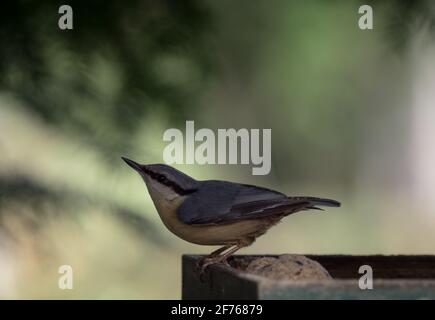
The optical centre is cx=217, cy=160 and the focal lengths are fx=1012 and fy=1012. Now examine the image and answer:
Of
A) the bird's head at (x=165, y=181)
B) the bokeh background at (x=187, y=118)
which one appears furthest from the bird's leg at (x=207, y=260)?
the bird's head at (x=165, y=181)

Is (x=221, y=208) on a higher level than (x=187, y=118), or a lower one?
lower

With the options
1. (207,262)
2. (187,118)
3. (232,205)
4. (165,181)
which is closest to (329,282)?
(207,262)

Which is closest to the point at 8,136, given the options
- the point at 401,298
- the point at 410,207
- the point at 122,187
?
the point at 122,187

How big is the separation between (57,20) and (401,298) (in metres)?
1.12

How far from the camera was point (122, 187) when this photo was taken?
7.97 ft

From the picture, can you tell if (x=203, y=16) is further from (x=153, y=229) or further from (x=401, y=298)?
(x=401, y=298)

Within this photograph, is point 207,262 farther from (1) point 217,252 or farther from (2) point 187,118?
(2) point 187,118

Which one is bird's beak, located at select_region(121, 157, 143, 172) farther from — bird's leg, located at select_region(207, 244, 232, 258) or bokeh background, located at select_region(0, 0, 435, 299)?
bird's leg, located at select_region(207, 244, 232, 258)

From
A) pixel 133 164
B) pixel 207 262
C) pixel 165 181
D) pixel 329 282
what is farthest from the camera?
pixel 165 181

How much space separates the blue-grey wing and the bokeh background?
95mm

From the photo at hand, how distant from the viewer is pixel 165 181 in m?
2.63

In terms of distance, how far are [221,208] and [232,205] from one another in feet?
0.09

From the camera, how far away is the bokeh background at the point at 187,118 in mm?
2336

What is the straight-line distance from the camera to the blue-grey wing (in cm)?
247
